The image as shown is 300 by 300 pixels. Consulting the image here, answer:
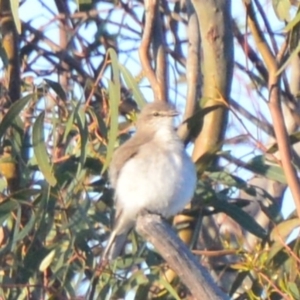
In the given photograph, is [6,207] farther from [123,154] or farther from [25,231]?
[123,154]

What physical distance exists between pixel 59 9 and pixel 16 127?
1.21m

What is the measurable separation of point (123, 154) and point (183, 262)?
4.72ft

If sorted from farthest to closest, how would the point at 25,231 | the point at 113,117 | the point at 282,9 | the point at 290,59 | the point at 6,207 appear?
the point at 6,207, the point at 25,231, the point at 113,117, the point at 282,9, the point at 290,59

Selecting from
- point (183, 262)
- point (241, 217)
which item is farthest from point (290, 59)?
point (241, 217)

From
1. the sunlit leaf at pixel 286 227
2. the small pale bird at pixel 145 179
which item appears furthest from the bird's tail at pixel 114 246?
the sunlit leaf at pixel 286 227

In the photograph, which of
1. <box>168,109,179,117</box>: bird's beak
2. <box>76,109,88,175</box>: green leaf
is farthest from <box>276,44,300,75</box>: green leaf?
<box>168,109,179,117</box>: bird's beak

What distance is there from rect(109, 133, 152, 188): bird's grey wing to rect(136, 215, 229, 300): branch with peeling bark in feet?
2.71

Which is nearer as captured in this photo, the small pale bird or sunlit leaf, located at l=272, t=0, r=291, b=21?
sunlit leaf, located at l=272, t=0, r=291, b=21

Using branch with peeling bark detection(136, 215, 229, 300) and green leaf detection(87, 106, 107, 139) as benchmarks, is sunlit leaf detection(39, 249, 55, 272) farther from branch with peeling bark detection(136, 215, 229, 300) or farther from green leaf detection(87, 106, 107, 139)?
branch with peeling bark detection(136, 215, 229, 300)

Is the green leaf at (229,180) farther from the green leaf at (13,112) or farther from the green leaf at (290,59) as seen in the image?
the green leaf at (290,59)

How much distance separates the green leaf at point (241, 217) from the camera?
4.48m

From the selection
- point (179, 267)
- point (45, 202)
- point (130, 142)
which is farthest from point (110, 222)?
point (179, 267)

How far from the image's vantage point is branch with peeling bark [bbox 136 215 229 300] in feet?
10.2

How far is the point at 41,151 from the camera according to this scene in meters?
4.11
